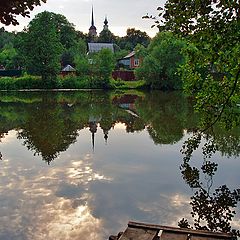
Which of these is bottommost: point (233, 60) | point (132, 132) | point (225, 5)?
→ point (132, 132)

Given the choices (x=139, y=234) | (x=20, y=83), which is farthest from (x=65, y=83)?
(x=139, y=234)

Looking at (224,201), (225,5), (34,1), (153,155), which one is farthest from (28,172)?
(225,5)

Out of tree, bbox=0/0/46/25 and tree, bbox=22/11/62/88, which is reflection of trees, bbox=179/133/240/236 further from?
tree, bbox=22/11/62/88

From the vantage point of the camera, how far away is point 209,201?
9898 mm

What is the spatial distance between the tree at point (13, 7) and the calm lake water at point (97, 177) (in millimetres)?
4194

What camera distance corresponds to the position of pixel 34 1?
588 centimetres

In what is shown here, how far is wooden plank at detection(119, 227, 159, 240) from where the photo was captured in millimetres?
5343

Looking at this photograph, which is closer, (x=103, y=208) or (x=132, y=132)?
(x=103, y=208)

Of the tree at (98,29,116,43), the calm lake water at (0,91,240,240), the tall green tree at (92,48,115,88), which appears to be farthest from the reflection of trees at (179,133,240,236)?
the tree at (98,29,116,43)

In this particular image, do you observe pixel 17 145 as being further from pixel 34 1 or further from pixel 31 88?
pixel 31 88

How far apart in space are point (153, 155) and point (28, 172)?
5.20 meters

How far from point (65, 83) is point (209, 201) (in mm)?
55260

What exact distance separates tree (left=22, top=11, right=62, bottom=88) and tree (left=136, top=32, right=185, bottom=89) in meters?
14.0

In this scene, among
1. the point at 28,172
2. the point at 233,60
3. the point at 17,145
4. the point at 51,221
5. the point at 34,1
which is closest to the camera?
the point at 34,1
